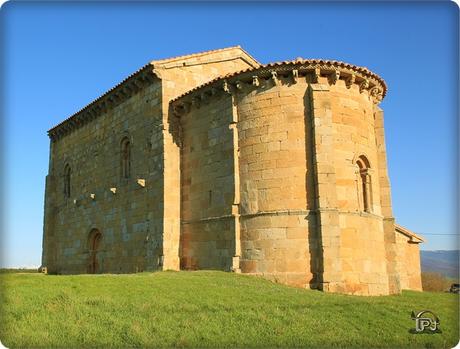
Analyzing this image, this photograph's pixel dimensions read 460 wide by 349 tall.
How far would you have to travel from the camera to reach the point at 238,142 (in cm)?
1467

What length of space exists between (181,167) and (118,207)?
365 centimetres

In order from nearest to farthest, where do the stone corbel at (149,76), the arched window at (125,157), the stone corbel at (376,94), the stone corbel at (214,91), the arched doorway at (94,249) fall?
the stone corbel at (214,91) → the stone corbel at (376,94) → the stone corbel at (149,76) → the arched window at (125,157) → the arched doorway at (94,249)

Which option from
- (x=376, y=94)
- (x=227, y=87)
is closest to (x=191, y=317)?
(x=227, y=87)

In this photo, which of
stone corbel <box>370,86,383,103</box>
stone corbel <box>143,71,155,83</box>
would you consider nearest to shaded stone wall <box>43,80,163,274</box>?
stone corbel <box>143,71,155,83</box>

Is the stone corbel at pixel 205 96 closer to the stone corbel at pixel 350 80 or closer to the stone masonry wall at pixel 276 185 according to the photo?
the stone masonry wall at pixel 276 185

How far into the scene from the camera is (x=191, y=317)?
8508 millimetres

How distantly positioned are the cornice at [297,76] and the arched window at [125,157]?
4644 mm

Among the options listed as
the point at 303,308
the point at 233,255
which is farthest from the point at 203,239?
the point at 303,308

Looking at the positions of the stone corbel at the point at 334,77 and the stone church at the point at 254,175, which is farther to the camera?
the stone corbel at the point at 334,77

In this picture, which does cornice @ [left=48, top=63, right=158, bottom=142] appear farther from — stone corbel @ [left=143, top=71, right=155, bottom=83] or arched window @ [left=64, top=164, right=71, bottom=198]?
arched window @ [left=64, top=164, right=71, bottom=198]

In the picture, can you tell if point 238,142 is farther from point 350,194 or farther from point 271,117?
point 350,194

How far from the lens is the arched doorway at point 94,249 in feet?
65.0

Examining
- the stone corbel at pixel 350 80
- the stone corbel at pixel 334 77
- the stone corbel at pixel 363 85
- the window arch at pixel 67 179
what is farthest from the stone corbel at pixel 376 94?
the window arch at pixel 67 179

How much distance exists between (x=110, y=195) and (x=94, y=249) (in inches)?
112
